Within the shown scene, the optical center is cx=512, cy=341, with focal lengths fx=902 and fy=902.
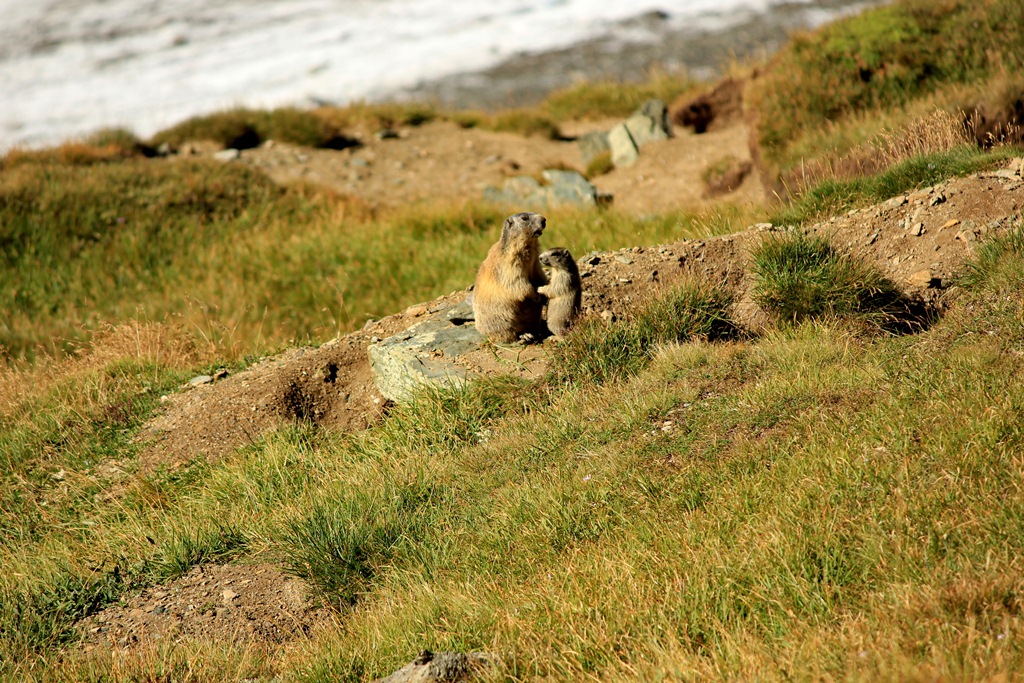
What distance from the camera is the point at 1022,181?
707cm

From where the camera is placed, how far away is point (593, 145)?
18.0 meters

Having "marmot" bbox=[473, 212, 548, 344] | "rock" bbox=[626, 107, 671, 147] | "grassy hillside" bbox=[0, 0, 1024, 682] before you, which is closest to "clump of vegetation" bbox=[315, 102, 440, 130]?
"rock" bbox=[626, 107, 671, 147]

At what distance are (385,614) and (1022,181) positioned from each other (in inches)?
233

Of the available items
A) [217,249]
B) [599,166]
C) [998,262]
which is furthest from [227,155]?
[998,262]

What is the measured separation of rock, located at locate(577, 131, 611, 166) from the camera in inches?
700

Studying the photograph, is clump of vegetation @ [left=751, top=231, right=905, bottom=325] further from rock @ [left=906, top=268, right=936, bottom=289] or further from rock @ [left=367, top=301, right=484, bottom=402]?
rock @ [left=367, top=301, right=484, bottom=402]

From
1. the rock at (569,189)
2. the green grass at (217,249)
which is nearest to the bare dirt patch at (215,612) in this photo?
the green grass at (217,249)

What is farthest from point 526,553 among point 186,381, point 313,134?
point 313,134

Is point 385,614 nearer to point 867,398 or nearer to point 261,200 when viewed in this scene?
point 867,398

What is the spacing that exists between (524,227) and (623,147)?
1081cm

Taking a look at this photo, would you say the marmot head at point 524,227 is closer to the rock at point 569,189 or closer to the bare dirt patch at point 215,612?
the bare dirt patch at point 215,612

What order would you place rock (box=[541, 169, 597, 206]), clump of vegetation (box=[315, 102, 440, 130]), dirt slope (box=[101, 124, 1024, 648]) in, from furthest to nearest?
clump of vegetation (box=[315, 102, 440, 130]), rock (box=[541, 169, 597, 206]), dirt slope (box=[101, 124, 1024, 648])

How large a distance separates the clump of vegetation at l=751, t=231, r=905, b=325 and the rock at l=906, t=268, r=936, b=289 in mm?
148

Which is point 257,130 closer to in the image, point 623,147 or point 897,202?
point 623,147
